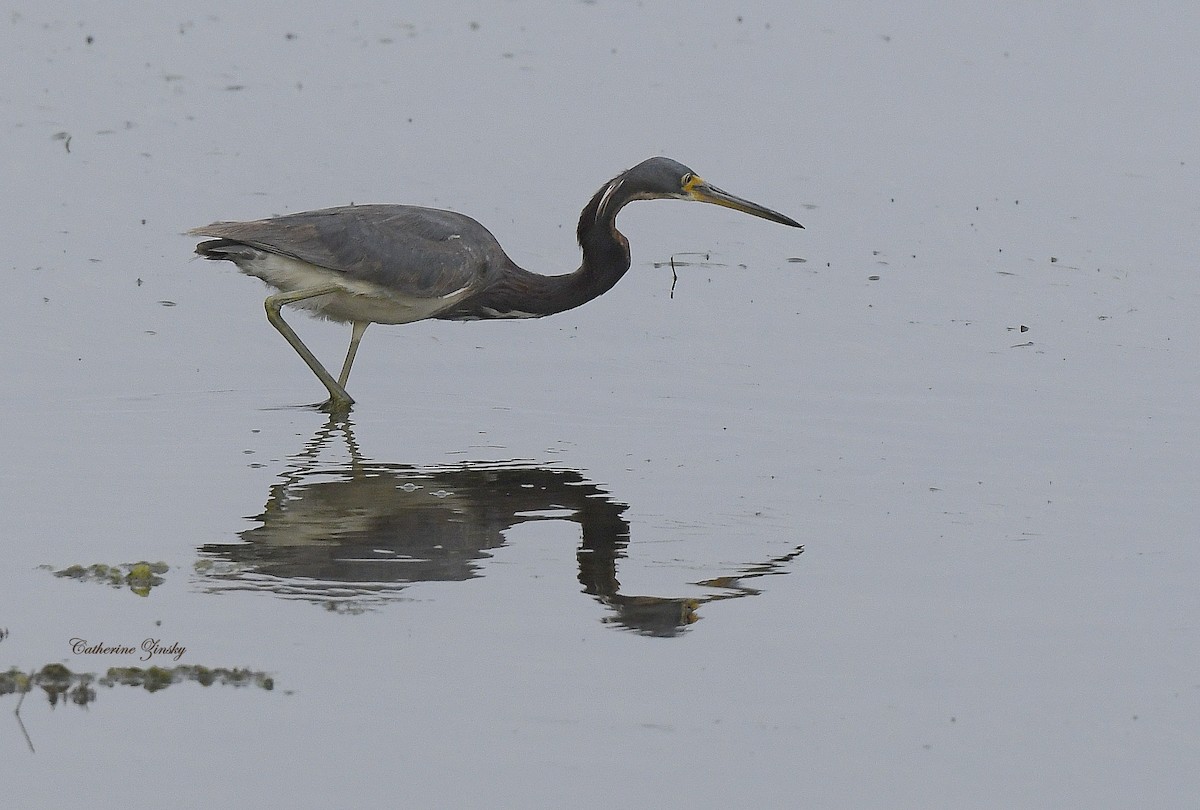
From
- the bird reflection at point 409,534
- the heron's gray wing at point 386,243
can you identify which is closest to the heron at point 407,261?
the heron's gray wing at point 386,243

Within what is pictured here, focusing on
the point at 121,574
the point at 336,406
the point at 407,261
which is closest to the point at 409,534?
the point at 121,574

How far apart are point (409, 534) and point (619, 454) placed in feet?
5.88

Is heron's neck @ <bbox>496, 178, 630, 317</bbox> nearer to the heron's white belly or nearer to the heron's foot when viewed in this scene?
the heron's white belly

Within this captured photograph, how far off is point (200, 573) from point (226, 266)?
625 centimetres

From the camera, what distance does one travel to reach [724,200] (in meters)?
11.5

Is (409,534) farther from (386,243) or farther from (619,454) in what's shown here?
(386,243)

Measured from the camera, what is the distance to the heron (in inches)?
416

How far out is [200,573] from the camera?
752 cm

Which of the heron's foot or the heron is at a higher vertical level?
the heron

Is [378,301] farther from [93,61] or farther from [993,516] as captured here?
[93,61]

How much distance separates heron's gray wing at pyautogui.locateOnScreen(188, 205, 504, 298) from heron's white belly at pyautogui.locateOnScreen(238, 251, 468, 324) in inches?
2.5

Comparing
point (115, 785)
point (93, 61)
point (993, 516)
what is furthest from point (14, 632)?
point (93, 61)
